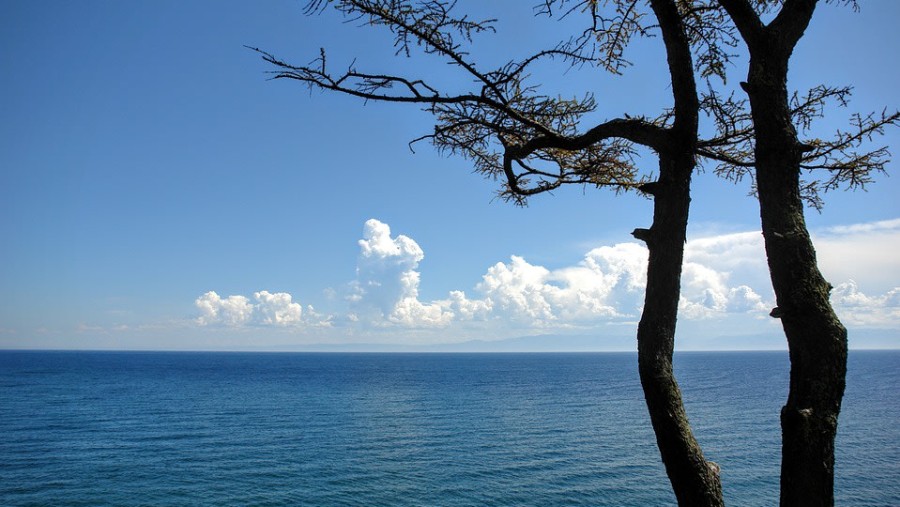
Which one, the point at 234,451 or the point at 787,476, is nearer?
the point at 787,476

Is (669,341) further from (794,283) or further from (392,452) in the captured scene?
(392,452)

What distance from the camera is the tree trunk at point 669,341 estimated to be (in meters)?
3.60

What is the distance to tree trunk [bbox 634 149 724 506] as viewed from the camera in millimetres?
3602

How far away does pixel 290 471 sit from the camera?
32.6m

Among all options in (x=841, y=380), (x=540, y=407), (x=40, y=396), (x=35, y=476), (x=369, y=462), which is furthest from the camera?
(x=40, y=396)

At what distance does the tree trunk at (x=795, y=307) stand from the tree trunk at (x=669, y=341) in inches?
19.1

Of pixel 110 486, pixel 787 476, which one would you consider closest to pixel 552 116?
pixel 787 476

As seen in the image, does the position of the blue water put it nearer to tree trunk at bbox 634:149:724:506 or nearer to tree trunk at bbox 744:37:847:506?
tree trunk at bbox 634:149:724:506

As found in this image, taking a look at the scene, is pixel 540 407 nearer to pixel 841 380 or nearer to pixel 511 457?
pixel 511 457

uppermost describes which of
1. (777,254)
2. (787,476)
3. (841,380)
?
(777,254)

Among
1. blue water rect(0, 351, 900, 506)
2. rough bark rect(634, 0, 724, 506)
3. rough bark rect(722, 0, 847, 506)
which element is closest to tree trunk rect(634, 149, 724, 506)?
rough bark rect(634, 0, 724, 506)

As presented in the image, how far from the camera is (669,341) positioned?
3.72 metres

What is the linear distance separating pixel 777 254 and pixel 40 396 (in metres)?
97.0

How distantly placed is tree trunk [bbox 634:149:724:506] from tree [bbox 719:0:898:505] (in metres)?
0.49
